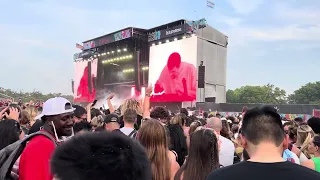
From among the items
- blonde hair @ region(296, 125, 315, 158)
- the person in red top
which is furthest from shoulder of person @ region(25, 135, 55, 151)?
blonde hair @ region(296, 125, 315, 158)

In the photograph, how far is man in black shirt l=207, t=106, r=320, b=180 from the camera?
5.01 ft

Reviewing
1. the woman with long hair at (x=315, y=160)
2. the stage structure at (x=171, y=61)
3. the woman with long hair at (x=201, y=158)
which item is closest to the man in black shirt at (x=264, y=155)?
the woman with long hair at (x=201, y=158)

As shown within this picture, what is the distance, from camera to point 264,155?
1.59 metres

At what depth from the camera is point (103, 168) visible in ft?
3.10

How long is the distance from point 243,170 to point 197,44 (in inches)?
938

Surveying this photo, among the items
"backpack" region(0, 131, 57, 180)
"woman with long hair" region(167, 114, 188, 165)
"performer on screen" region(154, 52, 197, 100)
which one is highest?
"performer on screen" region(154, 52, 197, 100)

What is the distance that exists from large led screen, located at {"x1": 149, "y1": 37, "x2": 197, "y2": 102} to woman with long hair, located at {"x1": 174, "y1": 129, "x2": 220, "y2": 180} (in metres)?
21.7

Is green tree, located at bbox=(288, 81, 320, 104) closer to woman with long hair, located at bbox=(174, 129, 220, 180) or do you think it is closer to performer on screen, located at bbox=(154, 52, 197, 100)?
performer on screen, located at bbox=(154, 52, 197, 100)

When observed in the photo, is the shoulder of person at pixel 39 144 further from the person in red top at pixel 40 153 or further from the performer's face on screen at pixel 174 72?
the performer's face on screen at pixel 174 72

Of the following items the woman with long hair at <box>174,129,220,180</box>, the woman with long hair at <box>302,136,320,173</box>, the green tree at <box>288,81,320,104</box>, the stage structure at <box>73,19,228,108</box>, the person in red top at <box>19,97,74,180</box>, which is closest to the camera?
the person in red top at <box>19,97,74,180</box>

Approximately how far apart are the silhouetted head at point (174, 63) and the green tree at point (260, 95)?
139 feet

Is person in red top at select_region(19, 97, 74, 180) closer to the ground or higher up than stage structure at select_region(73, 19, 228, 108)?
closer to the ground

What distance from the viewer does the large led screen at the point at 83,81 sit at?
121 ft

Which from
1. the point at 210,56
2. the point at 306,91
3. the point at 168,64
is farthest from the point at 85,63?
the point at 306,91
